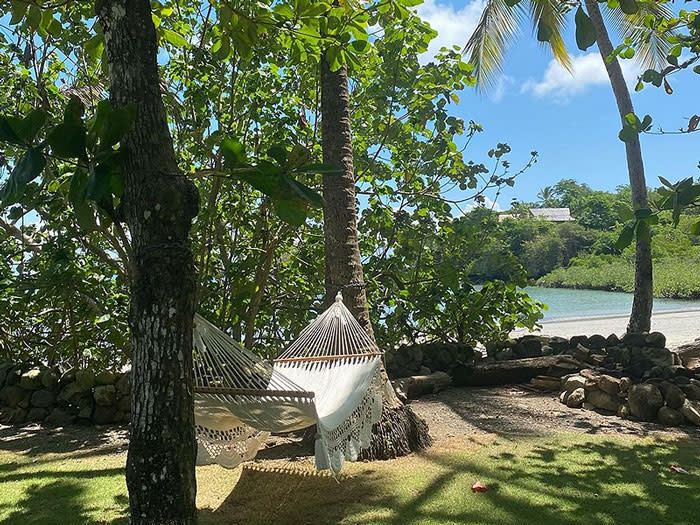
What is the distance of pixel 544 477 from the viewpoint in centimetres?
231

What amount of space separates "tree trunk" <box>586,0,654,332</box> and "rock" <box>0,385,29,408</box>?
16.3 ft

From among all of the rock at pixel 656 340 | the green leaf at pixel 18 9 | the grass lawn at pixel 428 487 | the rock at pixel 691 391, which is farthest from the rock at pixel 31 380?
the rock at pixel 656 340

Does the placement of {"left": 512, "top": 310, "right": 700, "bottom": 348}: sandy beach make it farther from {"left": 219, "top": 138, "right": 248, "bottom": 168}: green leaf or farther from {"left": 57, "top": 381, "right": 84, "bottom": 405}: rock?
{"left": 219, "top": 138, "right": 248, "bottom": 168}: green leaf

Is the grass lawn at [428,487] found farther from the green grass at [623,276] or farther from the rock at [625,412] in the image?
the green grass at [623,276]

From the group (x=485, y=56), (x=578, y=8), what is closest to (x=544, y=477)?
(x=578, y=8)

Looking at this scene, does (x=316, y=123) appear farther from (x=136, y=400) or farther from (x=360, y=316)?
(x=136, y=400)

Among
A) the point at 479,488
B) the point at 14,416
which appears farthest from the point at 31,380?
the point at 479,488

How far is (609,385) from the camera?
3502mm

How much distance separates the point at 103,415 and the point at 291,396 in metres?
2.05

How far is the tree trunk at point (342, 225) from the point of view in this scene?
9.10ft

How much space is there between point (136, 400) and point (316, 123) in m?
2.84

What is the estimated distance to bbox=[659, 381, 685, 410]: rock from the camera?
10.5ft

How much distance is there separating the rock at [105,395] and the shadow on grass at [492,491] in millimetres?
1354

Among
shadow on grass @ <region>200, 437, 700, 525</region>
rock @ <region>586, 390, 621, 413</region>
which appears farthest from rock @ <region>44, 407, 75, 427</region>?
rock @ <region>586, 390, 621, 413</region>
